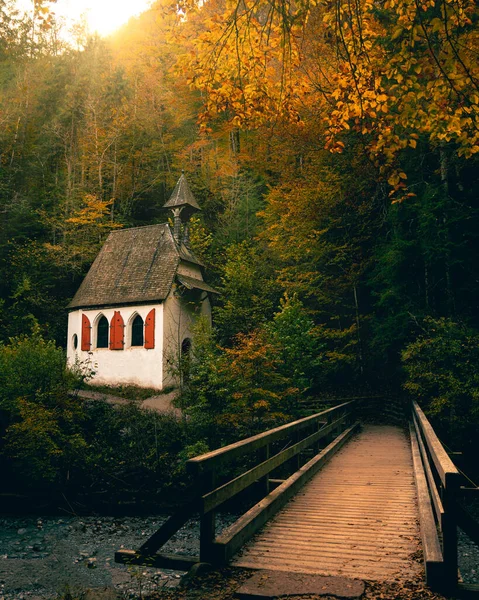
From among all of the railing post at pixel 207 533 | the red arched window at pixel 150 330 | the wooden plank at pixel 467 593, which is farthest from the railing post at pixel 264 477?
the red arched window at pixel 150 330

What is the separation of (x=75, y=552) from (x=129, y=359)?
39.9ft

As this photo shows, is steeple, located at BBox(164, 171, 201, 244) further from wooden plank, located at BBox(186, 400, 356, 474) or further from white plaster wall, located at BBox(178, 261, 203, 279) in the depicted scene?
wooden plank, located at BBox(186, 400, 356, 474)

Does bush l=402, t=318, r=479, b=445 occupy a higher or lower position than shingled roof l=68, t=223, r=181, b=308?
lower

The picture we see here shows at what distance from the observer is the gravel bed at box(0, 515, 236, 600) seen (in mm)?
9594

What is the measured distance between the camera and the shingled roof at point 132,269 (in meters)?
23.9

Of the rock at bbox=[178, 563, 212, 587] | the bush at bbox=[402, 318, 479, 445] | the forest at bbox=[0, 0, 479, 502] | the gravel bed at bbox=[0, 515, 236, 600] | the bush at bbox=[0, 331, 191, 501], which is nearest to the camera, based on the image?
the rock at bbox=[178, 563, 212, 587]

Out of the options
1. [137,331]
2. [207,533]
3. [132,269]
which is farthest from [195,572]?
[132,269]

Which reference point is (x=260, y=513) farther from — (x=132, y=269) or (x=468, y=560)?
(x=132, y=269)

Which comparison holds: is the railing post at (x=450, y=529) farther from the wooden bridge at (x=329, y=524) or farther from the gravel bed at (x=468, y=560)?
the gravel bed at (x=468, y=560)

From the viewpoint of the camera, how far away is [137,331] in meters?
23.8

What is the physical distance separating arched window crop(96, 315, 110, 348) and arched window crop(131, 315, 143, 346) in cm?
152

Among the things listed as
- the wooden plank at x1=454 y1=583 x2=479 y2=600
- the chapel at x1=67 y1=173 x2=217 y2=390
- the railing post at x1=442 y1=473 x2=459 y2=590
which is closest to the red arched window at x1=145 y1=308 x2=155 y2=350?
the chapel at x1=67 y1=173 x2=217 y2=390

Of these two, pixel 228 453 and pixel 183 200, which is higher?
pixel 183 200

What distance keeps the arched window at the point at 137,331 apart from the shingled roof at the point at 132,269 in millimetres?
926
